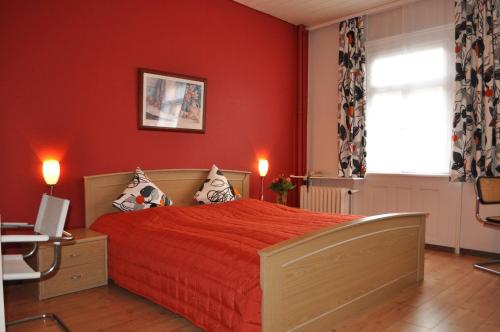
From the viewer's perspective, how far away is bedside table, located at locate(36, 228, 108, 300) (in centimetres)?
287

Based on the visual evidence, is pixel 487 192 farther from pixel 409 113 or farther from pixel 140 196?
pixel 140 196

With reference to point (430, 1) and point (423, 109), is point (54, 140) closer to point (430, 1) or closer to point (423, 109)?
point (423, 109)

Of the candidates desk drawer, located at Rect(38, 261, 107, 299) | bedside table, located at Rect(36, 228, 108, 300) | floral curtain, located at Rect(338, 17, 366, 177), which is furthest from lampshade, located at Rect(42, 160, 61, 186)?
floral curtain, located at Rect(338, 17, 366, 177)

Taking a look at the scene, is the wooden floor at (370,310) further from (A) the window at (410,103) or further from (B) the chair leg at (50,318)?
(A) the window at (410,103)

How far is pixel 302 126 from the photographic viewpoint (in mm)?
5547

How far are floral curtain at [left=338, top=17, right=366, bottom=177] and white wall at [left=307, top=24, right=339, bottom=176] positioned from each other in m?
0.23

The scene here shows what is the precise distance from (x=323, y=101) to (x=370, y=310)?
3.35 metres

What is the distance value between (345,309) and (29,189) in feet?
8.64

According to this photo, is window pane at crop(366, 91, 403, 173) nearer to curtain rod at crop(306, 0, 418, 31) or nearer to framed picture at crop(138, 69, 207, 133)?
curtain rod at crop(306, 0, 418, 31)

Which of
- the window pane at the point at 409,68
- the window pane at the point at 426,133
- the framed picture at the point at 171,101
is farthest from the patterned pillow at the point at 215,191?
the window pane at the point at 409,68

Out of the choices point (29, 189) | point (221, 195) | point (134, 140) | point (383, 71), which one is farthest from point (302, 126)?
point (29, 189)

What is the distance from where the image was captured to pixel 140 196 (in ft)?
11.6

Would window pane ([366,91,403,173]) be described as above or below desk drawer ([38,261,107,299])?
above

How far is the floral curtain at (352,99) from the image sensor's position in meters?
4.90
